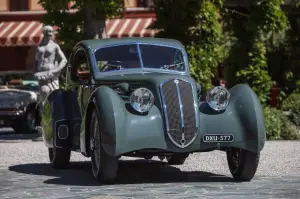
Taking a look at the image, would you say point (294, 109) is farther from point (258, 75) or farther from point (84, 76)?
point (84, 76)

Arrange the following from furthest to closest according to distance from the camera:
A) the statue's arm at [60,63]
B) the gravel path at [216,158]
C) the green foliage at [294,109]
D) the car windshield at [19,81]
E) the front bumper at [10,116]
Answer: the car windshield at [19,81] → the front bumper at [10,116] → the green foliage at [294,109] → the statue's arm at [60,63] → the gravel path at [216,158]

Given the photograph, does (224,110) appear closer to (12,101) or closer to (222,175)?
(222,175)

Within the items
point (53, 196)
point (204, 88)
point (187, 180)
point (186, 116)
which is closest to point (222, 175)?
point (187, 180)

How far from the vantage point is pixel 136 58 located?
1157 cm

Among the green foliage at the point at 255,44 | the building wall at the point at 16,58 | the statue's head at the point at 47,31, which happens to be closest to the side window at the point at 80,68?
the statue's head at the point at 47,31

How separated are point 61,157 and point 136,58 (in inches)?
64.6

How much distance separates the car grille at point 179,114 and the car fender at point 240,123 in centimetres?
16

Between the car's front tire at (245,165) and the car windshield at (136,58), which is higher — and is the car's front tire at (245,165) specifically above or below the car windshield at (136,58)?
below

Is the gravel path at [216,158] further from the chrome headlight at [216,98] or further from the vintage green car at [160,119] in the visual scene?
the chrome headlight at [216,98]

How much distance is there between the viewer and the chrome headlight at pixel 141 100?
33.1 feet

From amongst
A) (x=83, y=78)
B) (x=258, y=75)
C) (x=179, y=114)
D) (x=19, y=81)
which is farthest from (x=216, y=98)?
(x=19, y=81)

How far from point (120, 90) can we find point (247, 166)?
1.64m

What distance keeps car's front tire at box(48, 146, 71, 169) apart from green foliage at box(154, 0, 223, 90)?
25.3 feet

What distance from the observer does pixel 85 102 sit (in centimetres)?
1141
